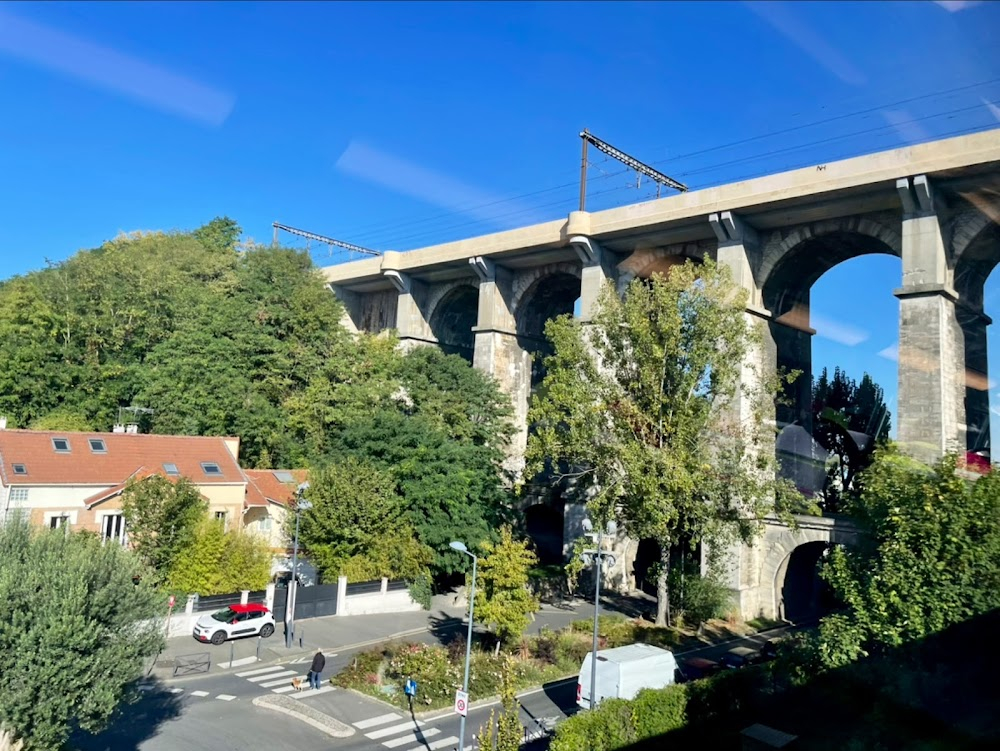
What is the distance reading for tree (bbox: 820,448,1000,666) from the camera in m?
12.8

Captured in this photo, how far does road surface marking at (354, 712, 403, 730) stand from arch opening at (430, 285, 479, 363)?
100.0 ft

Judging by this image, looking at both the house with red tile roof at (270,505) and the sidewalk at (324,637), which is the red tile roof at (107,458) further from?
the sidewalk at (324,637)

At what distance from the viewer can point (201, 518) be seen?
1094 inches

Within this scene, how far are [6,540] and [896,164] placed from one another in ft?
95.4

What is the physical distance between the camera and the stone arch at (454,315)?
4765 centimetres

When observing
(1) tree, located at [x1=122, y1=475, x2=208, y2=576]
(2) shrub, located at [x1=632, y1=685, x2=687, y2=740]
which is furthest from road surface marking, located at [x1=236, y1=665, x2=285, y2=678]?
(2) shrub, located at [x1=632, y1=685, x2=687, y2=740]

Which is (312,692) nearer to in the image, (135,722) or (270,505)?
(135,722)

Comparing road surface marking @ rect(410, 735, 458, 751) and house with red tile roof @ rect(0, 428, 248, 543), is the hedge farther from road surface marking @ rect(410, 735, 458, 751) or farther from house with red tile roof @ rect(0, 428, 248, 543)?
house with red tile roof @ rect(0, 428, 248, 543)

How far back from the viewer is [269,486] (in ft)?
117

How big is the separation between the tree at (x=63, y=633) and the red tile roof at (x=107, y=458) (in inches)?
666

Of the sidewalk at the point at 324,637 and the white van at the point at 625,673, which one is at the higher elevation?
the white van at the point at 625,673

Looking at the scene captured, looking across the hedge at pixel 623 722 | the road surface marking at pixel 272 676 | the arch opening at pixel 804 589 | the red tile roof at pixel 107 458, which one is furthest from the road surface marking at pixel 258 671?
the arch opening at pixel 804 589

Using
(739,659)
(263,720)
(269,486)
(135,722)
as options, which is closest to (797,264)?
(739,659)

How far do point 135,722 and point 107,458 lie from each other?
16020 millimetres
